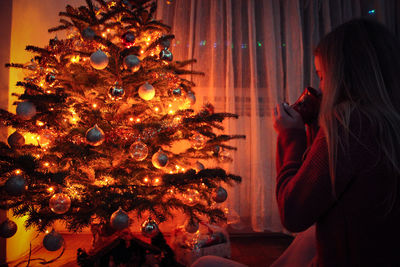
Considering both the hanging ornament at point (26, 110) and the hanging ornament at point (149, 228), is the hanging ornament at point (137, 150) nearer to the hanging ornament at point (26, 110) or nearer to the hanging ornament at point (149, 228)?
the hanging ornament at point (149, 228)

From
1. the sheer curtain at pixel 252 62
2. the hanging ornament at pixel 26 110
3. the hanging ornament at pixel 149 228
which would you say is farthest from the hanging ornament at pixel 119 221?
the sheer curtain at pixel 252 62

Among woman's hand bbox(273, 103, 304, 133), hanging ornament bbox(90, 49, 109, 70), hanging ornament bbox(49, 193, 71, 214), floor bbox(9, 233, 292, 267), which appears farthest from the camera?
floor bbox(9, 233, 292, 267)

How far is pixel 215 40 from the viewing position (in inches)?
87.8

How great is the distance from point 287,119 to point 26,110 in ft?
3.60

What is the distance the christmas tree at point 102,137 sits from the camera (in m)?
1.08

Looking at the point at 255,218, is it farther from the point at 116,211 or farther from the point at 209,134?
the point at 116,211

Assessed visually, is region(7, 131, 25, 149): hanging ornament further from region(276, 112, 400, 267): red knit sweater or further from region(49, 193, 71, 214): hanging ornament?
region(276, 112, 400, 267): red knit sweater

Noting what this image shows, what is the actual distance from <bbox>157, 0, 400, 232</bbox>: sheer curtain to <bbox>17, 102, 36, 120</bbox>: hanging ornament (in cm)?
138

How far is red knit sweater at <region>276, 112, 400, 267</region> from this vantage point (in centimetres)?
61

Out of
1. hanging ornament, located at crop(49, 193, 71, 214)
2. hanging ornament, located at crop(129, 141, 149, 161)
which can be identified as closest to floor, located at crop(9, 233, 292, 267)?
hanging ornament, located at crop(49, 193, 71, 214)

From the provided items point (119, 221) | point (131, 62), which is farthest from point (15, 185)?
point (131, 62)

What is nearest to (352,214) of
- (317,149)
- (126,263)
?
(317,149)

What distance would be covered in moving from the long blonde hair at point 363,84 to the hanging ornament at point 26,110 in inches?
46.1

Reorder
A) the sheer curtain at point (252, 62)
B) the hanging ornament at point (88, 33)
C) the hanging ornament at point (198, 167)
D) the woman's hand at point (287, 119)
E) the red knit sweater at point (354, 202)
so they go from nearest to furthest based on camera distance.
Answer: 1. the red knit sweater at point (354, 202)
2. the woman's hand at point (287, 119)
3. the hanging ornament at point (88, 33)
4. the hanging ornament at point (198, 167)
5. the sheer curtain at point (252, 62)
